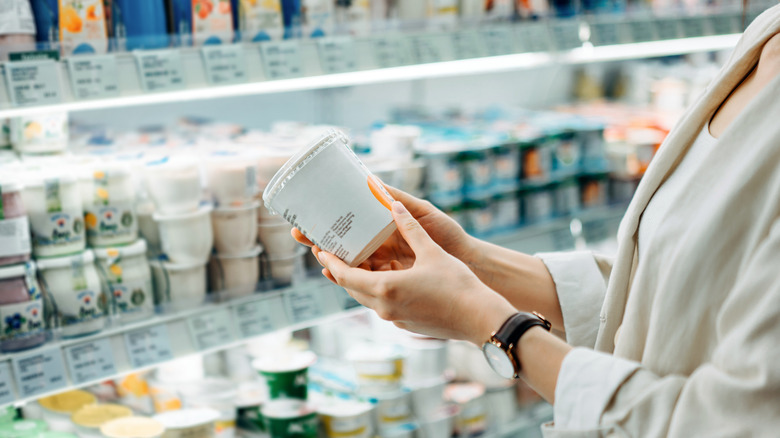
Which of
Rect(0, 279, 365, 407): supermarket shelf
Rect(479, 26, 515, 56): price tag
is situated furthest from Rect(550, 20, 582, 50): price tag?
Rect(0, 279, 365, 407): supermarket shelf

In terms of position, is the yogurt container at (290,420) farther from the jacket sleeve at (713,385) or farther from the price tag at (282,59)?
the jacket sleeve at (713,385)

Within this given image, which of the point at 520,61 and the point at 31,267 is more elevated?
the point at 520,61

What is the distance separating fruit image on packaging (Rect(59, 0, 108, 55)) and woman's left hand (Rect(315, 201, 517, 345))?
63 cm

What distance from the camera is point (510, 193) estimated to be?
1946mm

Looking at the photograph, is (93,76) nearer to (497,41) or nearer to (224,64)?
(224,64)

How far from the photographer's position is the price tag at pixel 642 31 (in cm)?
196

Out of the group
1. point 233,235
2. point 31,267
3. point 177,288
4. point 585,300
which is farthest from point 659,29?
point 31,267

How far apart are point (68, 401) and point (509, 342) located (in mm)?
1019

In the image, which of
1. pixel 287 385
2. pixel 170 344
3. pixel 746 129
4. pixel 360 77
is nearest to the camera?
pixel 746 129

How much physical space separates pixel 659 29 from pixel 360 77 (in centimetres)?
93

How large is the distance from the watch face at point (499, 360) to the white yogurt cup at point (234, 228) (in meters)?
0.70

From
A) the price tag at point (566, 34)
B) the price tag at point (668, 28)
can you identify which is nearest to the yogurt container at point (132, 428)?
the price tag at point (566, 34)

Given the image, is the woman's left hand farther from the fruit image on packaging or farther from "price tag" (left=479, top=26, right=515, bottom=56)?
"price tag" (left=479, top=26, right=515, bottom=56)

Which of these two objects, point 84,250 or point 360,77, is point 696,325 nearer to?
point 84,250
